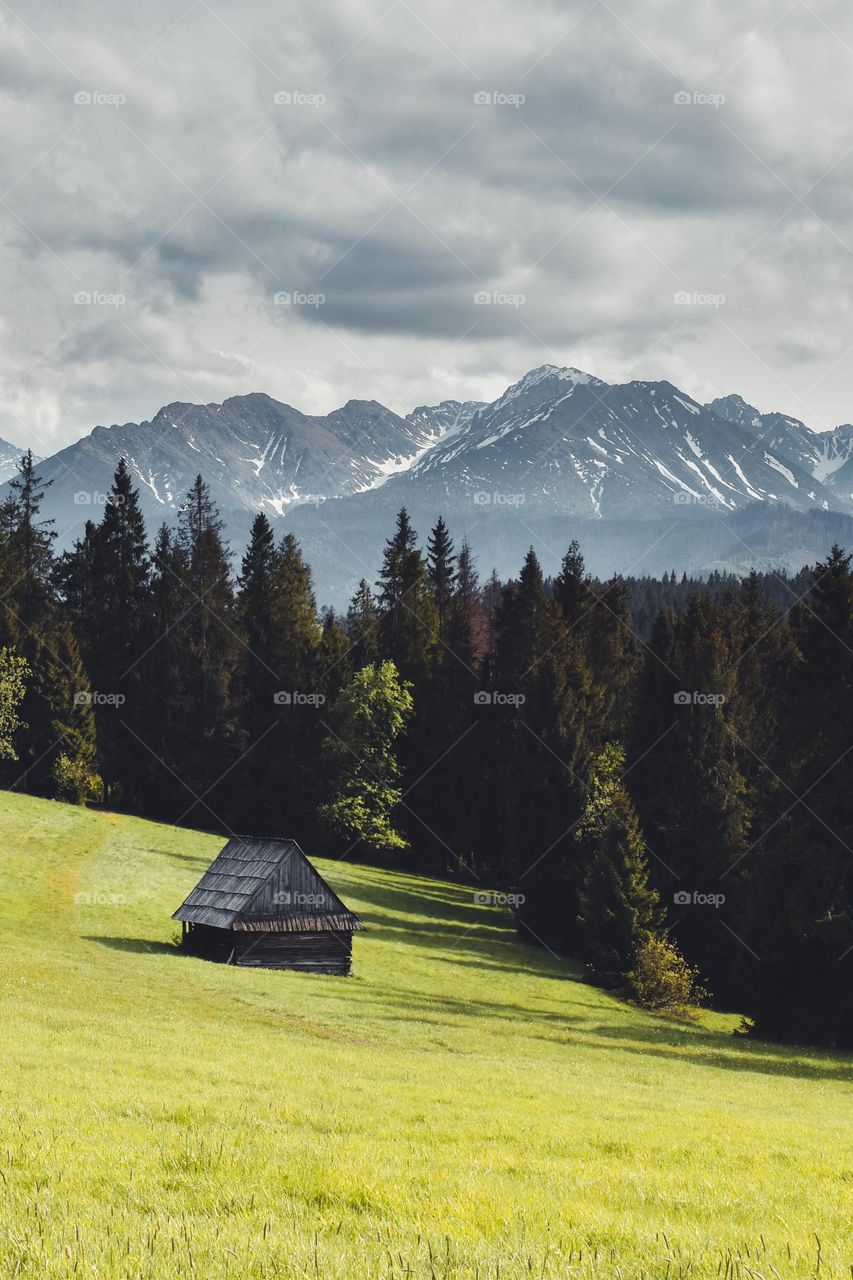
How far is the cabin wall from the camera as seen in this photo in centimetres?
4309

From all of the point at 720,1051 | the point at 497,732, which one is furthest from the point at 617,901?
the point at 497,732

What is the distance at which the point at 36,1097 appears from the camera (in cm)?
1402

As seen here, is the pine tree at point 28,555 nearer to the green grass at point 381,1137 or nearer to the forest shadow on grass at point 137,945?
the forest shadow on grass at point 137,945

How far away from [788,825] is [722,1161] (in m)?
31.8

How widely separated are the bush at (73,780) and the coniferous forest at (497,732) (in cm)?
16

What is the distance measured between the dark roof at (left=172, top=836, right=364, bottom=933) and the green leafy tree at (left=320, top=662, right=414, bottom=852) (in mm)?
30572

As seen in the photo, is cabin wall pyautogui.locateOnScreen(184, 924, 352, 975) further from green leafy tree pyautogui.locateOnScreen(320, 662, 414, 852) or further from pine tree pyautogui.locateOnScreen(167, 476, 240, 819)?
pine tree pyautogui.locateOnScreen(167, 476, 240, 819)

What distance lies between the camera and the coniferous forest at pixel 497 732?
139 ft

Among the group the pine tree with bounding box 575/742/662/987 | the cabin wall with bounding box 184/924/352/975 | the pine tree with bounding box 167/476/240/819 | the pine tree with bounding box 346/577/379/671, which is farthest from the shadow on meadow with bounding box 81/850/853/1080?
the pine tree with bounding box 346/577/379/671

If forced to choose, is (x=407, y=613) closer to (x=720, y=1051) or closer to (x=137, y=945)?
(x=137, y=945)

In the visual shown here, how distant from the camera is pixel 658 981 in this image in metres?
Result: 47.2

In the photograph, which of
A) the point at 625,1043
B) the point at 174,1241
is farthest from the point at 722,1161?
the point at 625,1043

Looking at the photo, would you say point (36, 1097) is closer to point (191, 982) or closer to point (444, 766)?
point (191, 982)

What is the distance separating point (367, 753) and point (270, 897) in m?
34.4
